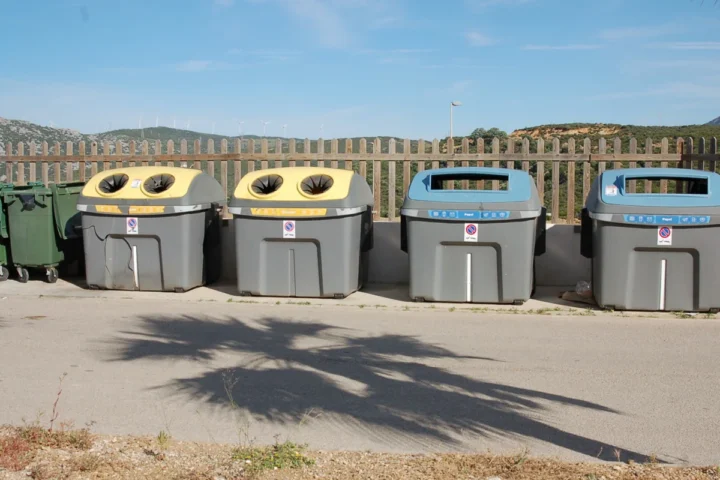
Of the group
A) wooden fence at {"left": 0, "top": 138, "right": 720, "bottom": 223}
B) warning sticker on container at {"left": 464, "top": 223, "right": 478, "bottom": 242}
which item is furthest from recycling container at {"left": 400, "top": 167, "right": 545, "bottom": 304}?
wooden fence at {"left": 0, "top": 138, "right": 720, "bottom": 223}

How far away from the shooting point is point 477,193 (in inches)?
319

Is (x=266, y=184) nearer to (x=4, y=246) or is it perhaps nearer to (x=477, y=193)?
(x=477, y=193)

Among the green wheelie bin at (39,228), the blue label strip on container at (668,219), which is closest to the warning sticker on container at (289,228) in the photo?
the green wheelie bin at (39,228)

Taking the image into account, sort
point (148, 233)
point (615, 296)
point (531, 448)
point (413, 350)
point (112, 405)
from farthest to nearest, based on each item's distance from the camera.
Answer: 1. point (148, 233)
2. point (615, 296)
3. point (413, 350)
4. point (112, 405)
5. point (531, 448)

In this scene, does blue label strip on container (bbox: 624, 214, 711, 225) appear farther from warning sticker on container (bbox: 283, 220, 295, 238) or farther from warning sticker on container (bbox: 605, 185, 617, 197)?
warning sticker on container (bbox: 283, 220, 295, 238)

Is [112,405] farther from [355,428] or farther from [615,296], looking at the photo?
[615,296]

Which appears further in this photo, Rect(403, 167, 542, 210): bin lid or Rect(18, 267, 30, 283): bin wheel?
Rect(18, 267, 30, 283): bin wheel

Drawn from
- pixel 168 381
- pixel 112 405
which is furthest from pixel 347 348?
pixel 112 405

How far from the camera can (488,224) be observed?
26.4 feet

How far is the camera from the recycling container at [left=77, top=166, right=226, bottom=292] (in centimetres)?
884

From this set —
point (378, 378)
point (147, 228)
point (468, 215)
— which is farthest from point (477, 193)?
point (147, 228)

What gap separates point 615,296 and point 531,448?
393 centimetres

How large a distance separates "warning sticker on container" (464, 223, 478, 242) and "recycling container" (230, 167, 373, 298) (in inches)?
46.6

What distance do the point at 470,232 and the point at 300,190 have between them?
5.89 ft
